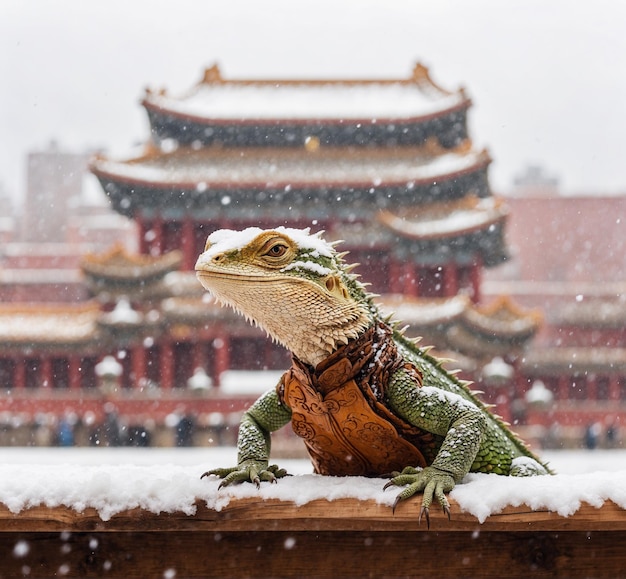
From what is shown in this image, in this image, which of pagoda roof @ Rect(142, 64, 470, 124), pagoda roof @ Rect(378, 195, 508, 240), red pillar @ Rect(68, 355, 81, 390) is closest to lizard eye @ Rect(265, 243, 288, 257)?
pagoda roof @ Rect(378, 195, 508, 240)

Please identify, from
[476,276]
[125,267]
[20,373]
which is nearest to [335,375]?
[125,267]

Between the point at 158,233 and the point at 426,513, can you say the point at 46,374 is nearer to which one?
the point at 158,233

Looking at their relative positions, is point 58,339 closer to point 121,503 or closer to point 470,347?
point 470,347

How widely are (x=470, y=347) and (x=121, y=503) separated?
13.2m

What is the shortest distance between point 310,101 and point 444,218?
4.29 meters

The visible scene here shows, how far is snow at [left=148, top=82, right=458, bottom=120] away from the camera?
49.9ft

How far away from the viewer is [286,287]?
5.90 ft

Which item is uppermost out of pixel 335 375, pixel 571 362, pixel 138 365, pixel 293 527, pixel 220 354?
pixel 335 375

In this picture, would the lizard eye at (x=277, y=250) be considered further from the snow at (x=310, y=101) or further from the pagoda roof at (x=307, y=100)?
the snow at (x=310, y=101)

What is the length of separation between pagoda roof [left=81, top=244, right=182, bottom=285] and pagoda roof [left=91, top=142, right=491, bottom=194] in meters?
1.31

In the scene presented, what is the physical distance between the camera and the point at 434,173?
14.1 m

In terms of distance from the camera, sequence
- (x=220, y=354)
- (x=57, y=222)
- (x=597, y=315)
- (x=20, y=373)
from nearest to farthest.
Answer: (x=220, y=354) < (x=20, y=373) < (x=597, y=315) < (x=57, y=222)

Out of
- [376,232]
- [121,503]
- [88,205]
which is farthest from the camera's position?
[88,205]

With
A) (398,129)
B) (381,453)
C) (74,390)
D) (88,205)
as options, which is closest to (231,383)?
(74,390)
